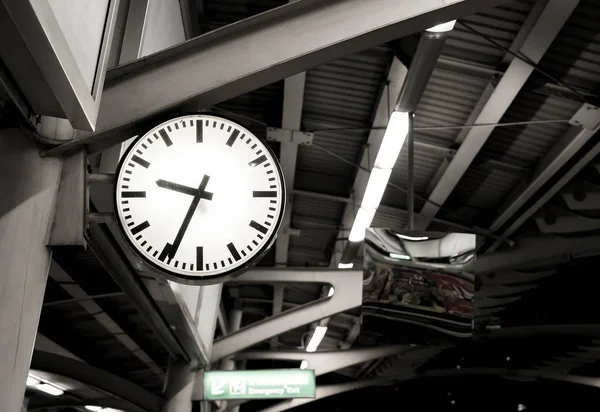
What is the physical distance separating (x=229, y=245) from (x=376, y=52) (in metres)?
4.27

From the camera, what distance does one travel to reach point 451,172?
28.5 ft

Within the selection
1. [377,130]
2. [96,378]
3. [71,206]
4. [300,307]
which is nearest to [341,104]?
[377,130]

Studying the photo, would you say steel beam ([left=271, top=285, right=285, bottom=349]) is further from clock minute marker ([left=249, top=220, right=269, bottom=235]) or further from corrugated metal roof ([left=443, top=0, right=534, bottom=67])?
clock minute marker ([left=249, top=220, right=269, bottom=235])

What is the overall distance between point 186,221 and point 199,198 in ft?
0.45

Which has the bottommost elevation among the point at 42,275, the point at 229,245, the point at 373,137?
the point at 42,275

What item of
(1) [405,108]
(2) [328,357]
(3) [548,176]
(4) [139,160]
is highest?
(3) [548,176]

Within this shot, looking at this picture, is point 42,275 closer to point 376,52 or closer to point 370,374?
point 376,52

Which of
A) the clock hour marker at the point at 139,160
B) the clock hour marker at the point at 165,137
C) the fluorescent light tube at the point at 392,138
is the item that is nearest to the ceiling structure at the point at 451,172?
the fluorescent light tube at the point at 392,138

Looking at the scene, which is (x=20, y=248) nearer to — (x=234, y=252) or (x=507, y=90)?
(x=234, y=252)

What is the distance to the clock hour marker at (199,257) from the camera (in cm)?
307

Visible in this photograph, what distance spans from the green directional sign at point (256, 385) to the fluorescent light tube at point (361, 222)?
242 centimetres

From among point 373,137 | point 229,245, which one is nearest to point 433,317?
point 373,137

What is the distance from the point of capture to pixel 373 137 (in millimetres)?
8289

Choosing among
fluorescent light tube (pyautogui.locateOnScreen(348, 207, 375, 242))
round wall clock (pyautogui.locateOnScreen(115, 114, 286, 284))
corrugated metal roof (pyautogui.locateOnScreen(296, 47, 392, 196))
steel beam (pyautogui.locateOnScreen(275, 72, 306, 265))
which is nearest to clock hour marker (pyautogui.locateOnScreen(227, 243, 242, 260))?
round wall clock (pyautogui.locateOnScreen(115, 114, 286, 284))
